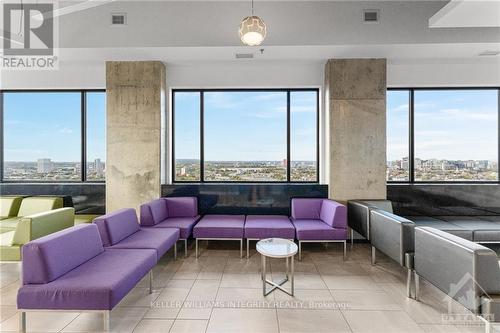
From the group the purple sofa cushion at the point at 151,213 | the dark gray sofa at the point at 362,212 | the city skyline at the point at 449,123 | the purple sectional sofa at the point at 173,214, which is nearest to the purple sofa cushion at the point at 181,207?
the purple sectional sofa at the point at 173,214

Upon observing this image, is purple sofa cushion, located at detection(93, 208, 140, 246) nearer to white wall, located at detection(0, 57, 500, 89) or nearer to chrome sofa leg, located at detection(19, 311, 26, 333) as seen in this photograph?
chrome sofa leg, located at detection(19, 311, 26, 333)

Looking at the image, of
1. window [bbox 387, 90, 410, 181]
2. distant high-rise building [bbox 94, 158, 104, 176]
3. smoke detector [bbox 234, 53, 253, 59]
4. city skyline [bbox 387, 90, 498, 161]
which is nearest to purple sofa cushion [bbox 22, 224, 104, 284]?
distant high-rise building [bbox 94, 158, 104, 176]

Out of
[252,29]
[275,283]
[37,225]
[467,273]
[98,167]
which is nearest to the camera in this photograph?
[467,273]

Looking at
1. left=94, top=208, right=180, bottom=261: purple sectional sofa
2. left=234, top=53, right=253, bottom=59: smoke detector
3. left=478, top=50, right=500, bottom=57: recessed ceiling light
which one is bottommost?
left=94, top=208, right=180, bottom=261: purple sectional sofa

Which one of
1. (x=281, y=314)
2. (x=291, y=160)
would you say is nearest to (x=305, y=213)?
(x=291, y=160)

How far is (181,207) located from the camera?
15.8ft

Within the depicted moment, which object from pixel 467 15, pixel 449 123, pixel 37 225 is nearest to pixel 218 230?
pixel 37 225

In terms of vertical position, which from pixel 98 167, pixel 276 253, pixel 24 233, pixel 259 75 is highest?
pixel 259 75

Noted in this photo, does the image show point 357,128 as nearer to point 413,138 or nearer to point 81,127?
point 413,138

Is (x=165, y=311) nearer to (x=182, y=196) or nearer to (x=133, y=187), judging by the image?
(x=182, y=196)

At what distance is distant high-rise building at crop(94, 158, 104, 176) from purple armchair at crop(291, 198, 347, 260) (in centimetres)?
404

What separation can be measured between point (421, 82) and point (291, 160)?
2936 millimetres

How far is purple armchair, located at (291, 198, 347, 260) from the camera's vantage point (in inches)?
159

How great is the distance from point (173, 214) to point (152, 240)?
142 cm
